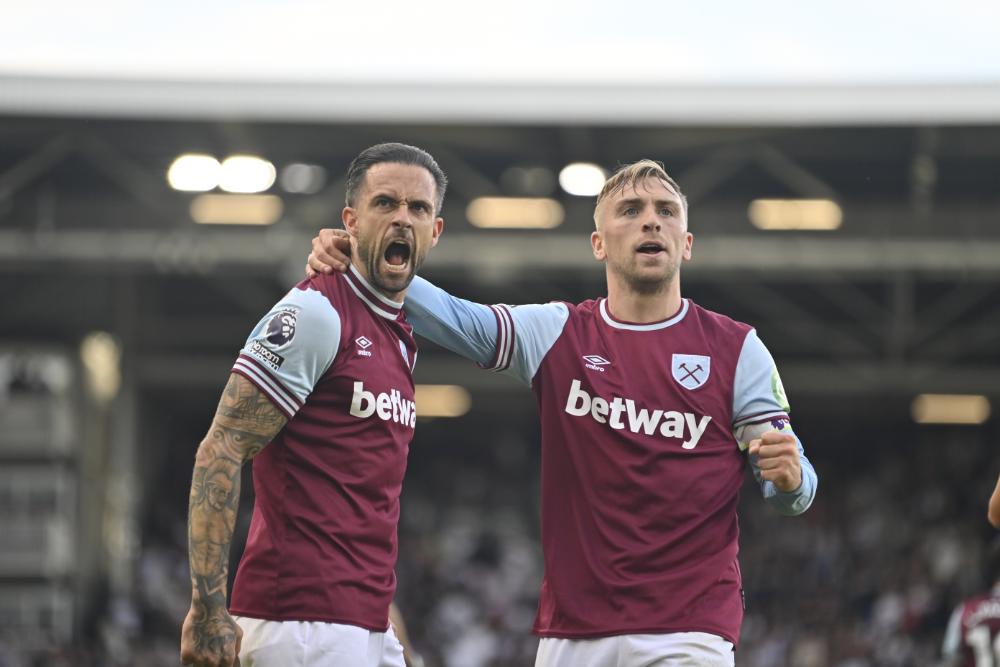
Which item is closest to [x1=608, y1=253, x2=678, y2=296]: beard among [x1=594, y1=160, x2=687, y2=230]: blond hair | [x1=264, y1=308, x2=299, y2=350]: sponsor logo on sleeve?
[x1=594, y1=160, x2=687, y2=230]: blond hair

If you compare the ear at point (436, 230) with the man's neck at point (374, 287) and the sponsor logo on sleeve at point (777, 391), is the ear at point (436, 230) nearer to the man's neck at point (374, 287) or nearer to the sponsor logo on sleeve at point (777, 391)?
the man's neck at point (374, 287)

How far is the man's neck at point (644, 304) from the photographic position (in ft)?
16.3

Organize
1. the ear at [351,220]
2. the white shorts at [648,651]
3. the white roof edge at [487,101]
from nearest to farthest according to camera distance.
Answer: the white shorts at [648,651] < the ear at [351,220] < the white roof edge at [487,101]

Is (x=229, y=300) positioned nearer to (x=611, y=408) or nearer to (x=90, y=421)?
(x=90, y=421)

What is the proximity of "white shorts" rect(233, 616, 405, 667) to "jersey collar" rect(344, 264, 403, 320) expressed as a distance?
0.95 meters

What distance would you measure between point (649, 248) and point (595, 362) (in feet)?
1.36

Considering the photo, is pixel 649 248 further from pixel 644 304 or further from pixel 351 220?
pixel 351 220

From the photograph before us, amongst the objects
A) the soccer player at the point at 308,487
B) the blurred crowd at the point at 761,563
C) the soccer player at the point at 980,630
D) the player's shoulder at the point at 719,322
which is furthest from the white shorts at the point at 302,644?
the blurred crowd at the point at 761,563

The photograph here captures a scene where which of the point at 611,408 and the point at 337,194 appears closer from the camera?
the point at 611,408

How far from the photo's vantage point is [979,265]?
16.1 m

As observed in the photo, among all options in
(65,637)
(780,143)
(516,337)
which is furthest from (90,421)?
(516,337)

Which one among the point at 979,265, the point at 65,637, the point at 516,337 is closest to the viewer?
the point at 516,337

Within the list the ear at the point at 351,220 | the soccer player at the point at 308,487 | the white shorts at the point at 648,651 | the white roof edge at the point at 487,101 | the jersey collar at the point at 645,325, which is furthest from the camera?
the white roof edge at the point at 487,101

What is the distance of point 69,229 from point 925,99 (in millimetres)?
9047
